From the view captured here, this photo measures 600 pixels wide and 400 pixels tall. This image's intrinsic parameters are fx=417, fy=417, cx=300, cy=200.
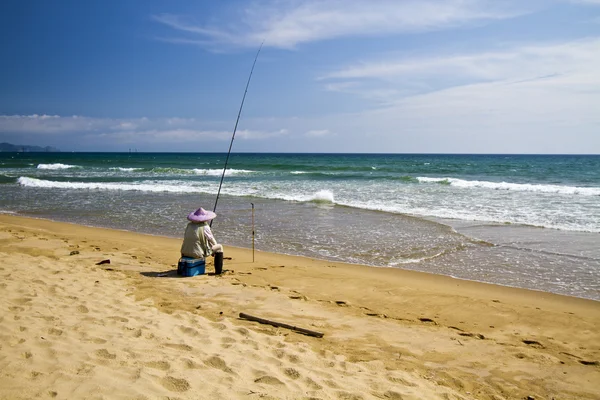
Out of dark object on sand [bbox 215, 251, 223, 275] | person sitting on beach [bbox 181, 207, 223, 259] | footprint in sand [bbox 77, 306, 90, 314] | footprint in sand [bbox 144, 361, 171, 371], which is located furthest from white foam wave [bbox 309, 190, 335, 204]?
footprint in sand [bbox 144, 361, 171, 371]

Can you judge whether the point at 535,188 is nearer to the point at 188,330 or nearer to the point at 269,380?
the point at 188,330

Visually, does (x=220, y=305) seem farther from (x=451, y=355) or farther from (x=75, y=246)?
(x=75, y=246)

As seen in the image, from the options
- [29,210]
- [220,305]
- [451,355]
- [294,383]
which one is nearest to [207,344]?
[294,383]

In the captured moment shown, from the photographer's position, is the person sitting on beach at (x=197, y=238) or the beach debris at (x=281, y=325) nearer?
the beach debris at (x=281, y=325)

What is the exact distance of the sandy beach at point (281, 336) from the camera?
308 centimetres

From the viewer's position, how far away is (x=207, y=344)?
3.82m

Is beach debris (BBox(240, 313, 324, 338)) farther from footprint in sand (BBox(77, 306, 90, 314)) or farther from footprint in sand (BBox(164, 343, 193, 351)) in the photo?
footprint in sand (BBox(77, 306, 90, 314))

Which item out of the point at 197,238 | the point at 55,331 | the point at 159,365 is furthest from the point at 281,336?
the point at 197,238

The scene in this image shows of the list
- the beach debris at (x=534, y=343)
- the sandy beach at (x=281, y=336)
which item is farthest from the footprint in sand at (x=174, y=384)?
the beach debris at (x=534, y=343)

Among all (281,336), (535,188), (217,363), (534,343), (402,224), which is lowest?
(534,343)

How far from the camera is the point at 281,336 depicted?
14.0ft

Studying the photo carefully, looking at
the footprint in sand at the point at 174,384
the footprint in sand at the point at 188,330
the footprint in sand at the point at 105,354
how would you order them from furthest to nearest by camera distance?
the footprint in sand at the point at 188,330 → the footprint in sand at the point at 105,354 → the footprint in sand at the point at 174,384

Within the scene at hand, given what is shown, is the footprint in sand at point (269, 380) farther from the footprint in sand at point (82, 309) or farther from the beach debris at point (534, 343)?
the beach debris at point (534, 343)

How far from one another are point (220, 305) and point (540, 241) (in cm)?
782
